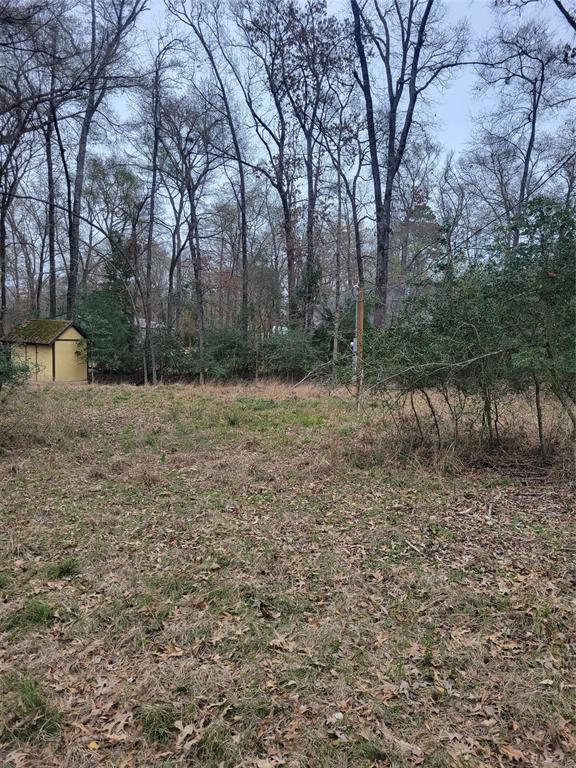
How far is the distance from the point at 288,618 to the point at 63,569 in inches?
69.6

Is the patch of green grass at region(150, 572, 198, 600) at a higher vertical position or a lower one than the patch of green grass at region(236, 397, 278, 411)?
lower

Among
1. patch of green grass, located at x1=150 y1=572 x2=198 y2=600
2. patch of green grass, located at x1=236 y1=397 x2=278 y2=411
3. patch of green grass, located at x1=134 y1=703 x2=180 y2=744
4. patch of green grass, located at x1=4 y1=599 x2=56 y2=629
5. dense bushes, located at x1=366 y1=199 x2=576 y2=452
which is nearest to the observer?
patch of green grass, located at x1=134 y1=703 x2=180 y2=744

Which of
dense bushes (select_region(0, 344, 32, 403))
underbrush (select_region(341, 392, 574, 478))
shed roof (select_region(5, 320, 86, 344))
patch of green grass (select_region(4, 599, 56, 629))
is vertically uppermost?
shed roof (select_region(5, 320, 86, 344))

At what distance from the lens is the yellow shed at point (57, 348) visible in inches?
711

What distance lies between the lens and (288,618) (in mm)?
2795

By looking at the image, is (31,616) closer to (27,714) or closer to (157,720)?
(27,714)

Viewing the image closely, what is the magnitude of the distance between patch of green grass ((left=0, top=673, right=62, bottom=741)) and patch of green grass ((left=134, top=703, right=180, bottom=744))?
1.18 feet

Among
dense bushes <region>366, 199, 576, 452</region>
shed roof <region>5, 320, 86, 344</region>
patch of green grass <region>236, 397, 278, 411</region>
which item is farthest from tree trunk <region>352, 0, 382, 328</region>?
shed roof <region>5, 320, 86, 344</region>

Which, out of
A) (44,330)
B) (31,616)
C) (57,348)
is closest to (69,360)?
(57,348)

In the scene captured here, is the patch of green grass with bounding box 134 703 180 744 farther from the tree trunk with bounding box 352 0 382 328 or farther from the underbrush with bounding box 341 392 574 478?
the tree trunk with bounding box 352 0 382 328

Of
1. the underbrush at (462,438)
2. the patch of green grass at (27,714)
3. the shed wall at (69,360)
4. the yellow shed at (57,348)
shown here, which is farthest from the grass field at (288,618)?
the shed wall at (69,360)

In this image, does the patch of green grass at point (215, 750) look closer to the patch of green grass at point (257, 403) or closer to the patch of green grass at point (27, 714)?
the patch of green grass at point (27, 714)

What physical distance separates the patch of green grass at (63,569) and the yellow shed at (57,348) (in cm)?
1587

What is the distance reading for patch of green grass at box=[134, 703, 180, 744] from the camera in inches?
77.5
